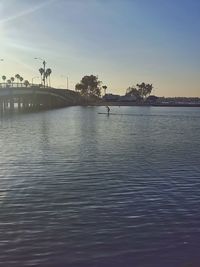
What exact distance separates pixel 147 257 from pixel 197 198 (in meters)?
8.16

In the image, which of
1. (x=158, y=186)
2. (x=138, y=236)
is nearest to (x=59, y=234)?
(x=138, y=236)

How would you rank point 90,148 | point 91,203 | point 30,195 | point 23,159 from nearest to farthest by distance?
point 91,203
point 30,195
point 23,159
point 90,148

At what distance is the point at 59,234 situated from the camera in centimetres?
1628

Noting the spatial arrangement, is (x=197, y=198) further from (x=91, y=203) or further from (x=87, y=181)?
(x=87, y=181)

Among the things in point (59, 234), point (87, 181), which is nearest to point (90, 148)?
point (87, 181)

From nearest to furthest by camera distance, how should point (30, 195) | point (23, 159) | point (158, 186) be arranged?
1. point (30, 195)
2. point (158, 186)
3. point (23, 159)

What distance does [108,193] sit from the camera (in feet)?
75.0

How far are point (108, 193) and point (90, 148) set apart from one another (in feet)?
72.7

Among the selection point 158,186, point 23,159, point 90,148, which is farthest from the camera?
point 90,148

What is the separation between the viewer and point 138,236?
16141mm

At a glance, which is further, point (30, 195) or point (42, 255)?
point (30, 195)

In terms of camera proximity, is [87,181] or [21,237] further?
[87,181]

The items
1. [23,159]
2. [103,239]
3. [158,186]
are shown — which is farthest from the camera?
[23,159]

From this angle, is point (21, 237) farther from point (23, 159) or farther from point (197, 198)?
point (23, 159)
